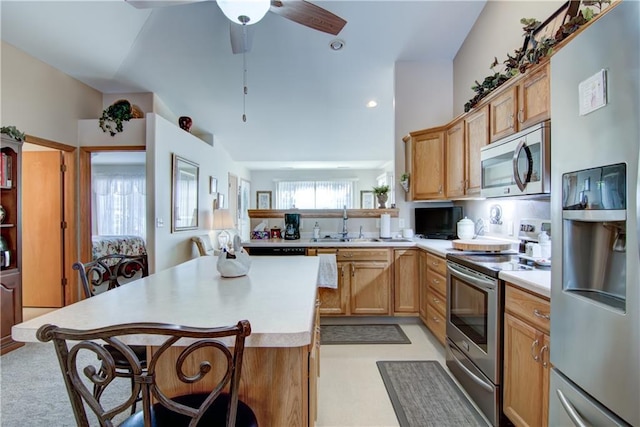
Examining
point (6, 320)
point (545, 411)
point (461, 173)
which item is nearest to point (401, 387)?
point (545, 411)

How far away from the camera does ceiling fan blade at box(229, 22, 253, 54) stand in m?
2.71

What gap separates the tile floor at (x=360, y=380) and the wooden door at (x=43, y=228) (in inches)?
145

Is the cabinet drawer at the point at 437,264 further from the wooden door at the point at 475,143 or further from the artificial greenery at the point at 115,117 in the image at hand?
the artificial greenery at the point at 115,117

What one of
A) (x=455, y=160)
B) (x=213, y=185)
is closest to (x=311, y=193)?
(x=213, y=185)

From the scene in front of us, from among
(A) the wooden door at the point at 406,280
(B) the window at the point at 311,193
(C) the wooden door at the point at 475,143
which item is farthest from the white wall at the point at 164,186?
(B) the window at the point at 311,193

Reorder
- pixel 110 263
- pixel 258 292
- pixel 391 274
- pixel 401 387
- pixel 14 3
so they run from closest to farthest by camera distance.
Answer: pixel 258 292 → pixel 401 387 → pixel 14 3 → pixel 391 274 → pixel 110 263

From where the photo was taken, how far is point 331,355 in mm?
2705

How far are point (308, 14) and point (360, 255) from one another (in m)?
2.27

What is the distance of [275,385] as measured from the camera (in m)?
1.08

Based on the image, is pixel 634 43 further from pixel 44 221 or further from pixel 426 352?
pixel 44 221

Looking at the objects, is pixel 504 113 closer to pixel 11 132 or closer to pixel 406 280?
pixel 406 280

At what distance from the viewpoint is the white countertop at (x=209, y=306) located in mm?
938

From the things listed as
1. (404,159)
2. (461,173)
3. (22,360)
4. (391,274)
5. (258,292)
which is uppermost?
(404,159)

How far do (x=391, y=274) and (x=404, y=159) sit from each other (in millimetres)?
1512
